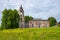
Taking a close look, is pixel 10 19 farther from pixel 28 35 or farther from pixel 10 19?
pixel 28 35

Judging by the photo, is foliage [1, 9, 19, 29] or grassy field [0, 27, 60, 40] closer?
grassy field [0, 27, 60, 40]

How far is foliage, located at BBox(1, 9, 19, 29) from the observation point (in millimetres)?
76944

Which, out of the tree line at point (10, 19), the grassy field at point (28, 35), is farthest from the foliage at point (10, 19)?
the grassy field at point (28, 35)

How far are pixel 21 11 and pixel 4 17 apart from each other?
13.6 metres

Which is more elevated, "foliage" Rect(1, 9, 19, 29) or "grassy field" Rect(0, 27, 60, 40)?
"foliage" Rect(1, 9, 19, 29)

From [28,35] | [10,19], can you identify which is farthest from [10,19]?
[28,35]

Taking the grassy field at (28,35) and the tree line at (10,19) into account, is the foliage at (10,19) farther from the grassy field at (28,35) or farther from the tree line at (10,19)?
the grassy field at (28,35)

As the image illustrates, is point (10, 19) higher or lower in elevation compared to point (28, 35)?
higher

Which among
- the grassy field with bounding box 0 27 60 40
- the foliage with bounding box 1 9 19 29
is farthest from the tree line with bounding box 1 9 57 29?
the grassy field with bounding box 0 27 60 40

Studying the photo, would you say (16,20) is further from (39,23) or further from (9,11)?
(39,23)

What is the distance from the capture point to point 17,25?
8019cm

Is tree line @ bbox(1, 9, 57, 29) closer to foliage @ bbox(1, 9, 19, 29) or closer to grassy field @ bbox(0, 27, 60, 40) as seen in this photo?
foliage @ bbox(1, 9, 19, 29)

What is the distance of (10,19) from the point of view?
78562mm

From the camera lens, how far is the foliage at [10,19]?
76.9m
